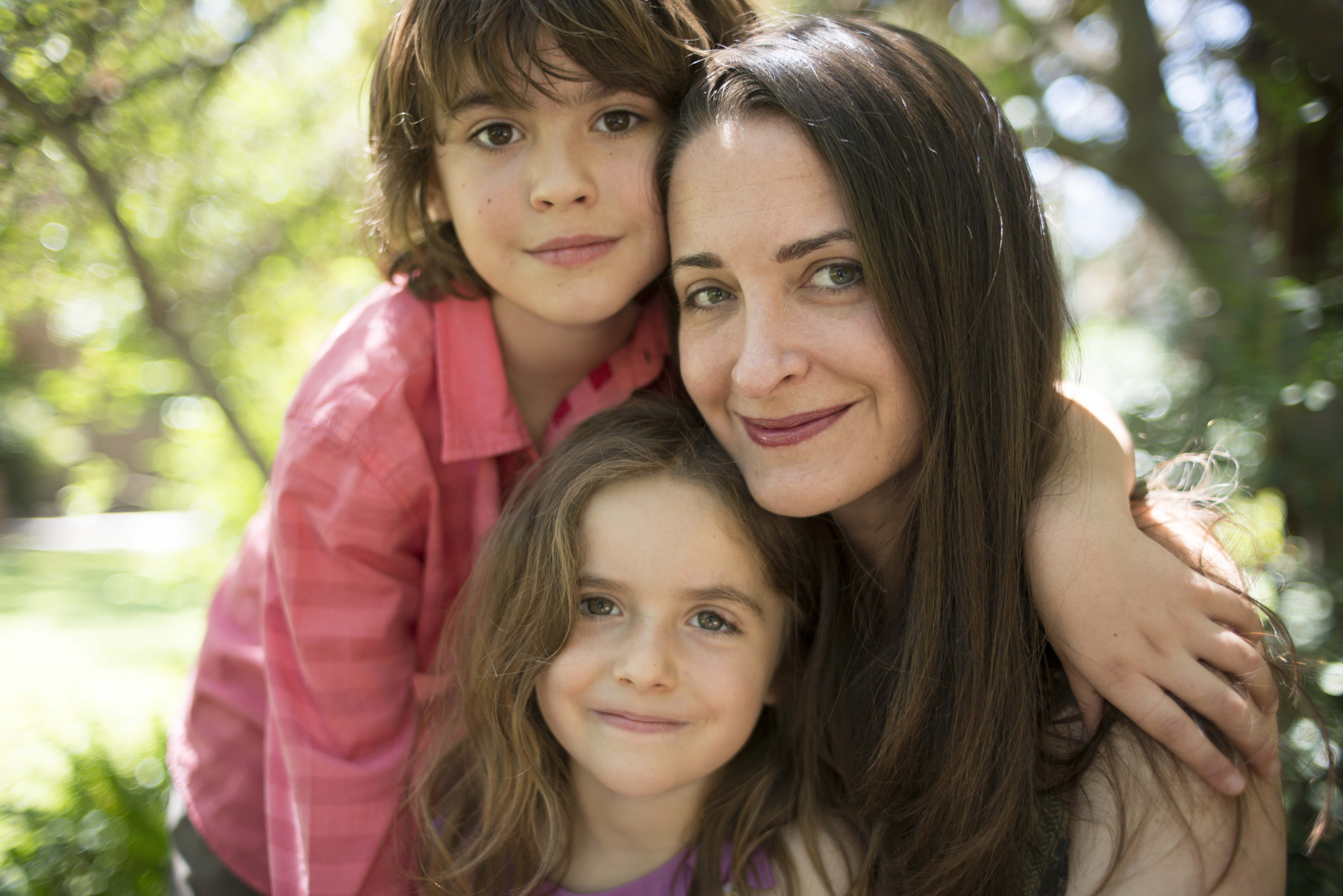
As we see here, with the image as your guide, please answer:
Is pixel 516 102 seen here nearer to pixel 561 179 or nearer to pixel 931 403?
pixel 561 179

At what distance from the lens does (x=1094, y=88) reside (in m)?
3.91

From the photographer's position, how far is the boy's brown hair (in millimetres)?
1894

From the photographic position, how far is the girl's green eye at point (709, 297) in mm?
1851

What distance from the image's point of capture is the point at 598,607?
1.89 meters

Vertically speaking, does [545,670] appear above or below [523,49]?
below

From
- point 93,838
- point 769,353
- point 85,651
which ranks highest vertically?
point 769,353

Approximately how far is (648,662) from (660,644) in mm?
42

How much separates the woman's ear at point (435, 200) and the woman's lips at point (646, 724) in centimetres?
122

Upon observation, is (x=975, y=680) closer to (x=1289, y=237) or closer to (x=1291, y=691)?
(x=1291, y=691)

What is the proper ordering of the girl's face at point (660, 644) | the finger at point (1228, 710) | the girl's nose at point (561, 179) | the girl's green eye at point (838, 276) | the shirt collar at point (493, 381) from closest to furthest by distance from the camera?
the finger at point (1228, 710)
the girl's green eye at point (838, 276)
the girl's face at point (660, 644)
the girl's nose at point (561, 179)
the shirt collar at point (493, 381)

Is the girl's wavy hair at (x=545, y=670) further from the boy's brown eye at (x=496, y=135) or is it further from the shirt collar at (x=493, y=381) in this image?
the boy's brown eye at (x=496, y=135)

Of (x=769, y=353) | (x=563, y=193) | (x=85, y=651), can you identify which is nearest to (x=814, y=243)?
(x=769, y=353)

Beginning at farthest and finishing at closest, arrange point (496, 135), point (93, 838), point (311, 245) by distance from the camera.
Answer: point (311, 245) → point (93, 838) → point (496, 135)

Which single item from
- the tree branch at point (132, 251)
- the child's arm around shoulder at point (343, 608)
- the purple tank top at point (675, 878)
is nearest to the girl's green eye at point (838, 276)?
the child's arm around shoulder at point (343, 608)
